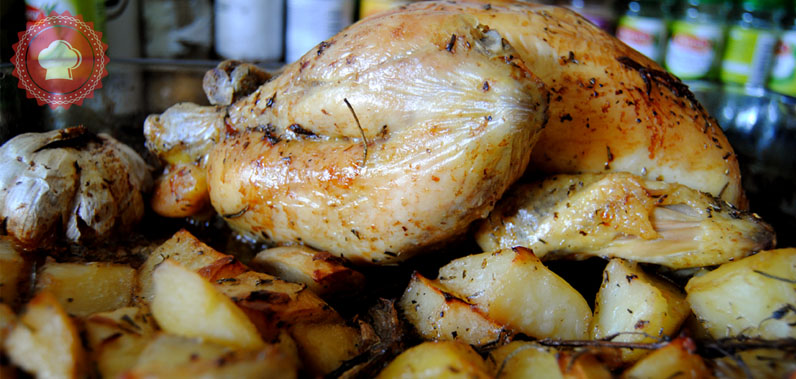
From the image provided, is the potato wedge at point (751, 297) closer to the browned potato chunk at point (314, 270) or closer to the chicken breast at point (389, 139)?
the chicken breast at point (389, 139)

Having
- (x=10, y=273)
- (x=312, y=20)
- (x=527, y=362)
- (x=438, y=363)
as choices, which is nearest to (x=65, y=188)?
(x=10, y=273)

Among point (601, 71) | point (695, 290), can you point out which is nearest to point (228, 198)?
point (601, 71)

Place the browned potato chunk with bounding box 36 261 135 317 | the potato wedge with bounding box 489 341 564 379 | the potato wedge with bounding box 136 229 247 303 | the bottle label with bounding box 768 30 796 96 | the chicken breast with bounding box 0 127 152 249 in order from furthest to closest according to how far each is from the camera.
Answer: the bottle label with bounding box 768 30 796 96 < the chicken breast with bounding box 0 127 152 249 < the potato wedge with bounding box 136 229 247 303 < the browned potato chunk with bounding box 36 261 135 317 < the potato wedge with bounding box 489 341 564 379

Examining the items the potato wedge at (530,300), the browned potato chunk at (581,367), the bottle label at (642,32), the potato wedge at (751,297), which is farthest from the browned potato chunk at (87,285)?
the bottle label at (642,32)

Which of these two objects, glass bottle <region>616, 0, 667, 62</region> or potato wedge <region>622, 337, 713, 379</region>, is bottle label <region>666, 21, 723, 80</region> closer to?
glass bottle <region>616, 0, 667, 62</region>

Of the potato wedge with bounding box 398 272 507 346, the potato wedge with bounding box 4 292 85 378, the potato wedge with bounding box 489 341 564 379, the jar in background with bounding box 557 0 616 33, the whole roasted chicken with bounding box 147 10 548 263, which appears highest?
the jar in background with bounding box 557 0 616 33

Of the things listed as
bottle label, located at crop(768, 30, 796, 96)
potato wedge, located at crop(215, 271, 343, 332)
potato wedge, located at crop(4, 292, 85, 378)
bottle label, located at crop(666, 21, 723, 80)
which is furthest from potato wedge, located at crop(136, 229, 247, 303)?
bottle label, located at crop(768, 30, 796, 96)
